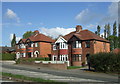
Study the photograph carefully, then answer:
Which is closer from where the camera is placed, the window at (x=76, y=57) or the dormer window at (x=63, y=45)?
the window at (x=76, y=57)

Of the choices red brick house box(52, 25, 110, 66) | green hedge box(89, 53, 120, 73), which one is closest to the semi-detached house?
red brick house box(52, 25, 110, 66)

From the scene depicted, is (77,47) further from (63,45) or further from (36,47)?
(36,47)

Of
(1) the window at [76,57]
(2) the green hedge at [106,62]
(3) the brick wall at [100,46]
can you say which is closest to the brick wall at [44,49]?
(1) the window at [76,57]

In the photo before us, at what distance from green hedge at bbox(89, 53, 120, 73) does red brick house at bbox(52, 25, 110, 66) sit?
10733mm

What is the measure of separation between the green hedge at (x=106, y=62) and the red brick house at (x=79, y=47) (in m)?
10.7

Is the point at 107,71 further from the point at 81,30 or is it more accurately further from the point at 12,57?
→ the point at 12,57

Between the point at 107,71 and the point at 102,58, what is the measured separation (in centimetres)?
186

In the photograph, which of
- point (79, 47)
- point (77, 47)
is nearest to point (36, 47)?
point (77, 47)

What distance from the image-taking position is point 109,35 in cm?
7612

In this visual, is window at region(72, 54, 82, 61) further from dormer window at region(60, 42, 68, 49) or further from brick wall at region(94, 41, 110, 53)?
brick wall at region(94, 41, 110, 53)

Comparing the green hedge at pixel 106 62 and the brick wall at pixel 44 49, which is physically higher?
the brick wall at pixel 44 49

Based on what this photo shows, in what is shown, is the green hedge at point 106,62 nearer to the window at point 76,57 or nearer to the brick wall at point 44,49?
the window at point 76,57

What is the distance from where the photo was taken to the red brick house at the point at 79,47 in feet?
120

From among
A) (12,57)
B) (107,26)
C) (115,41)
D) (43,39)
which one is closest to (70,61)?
(43,39)
